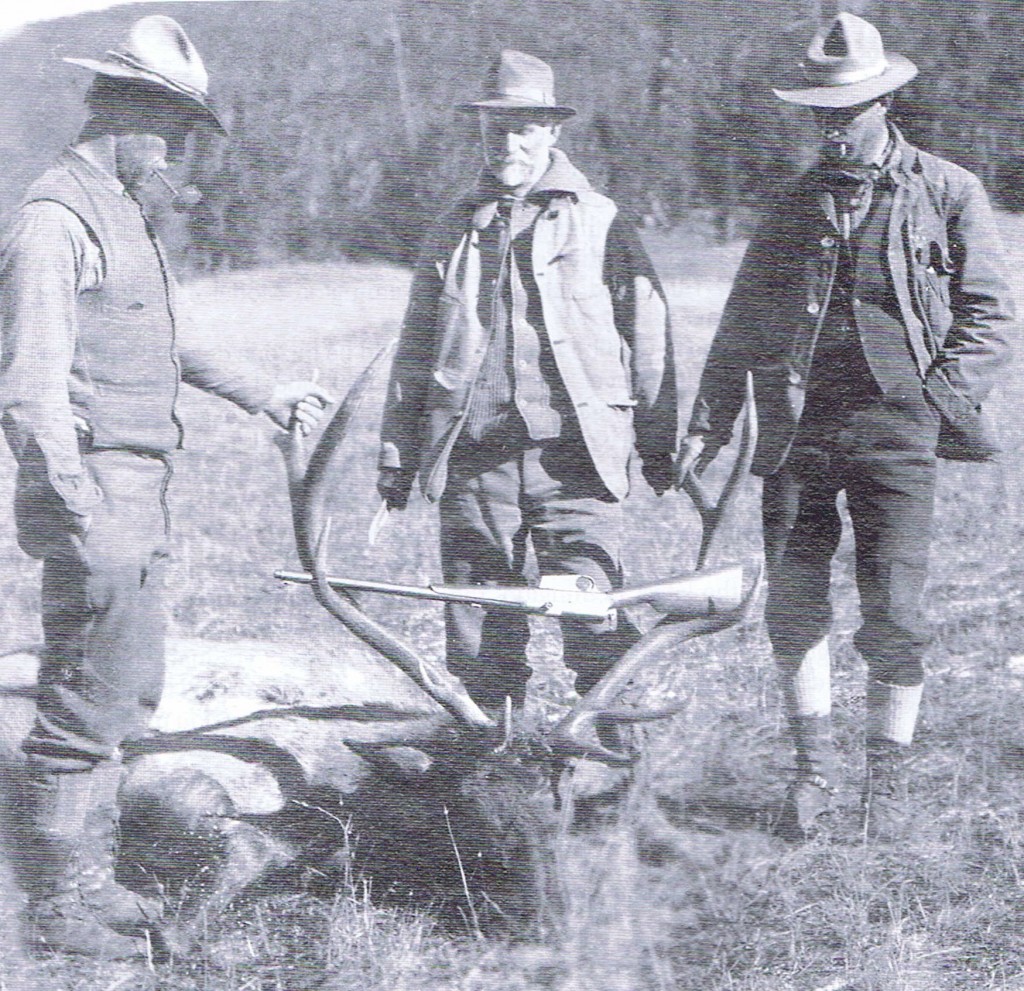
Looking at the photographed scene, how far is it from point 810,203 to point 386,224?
2.29m

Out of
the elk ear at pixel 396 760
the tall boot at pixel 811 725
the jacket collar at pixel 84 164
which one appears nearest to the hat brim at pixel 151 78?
the jacket collar at pixel 84 164

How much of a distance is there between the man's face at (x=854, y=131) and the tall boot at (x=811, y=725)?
1.39 m

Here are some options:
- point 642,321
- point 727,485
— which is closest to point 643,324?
point 642,321

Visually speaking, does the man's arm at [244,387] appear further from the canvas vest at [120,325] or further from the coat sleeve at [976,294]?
the coat sleeve at [976,294]

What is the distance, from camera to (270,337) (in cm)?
586

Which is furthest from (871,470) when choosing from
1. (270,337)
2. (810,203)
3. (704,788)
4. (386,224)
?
(270,337)

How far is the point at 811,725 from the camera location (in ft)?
13.0

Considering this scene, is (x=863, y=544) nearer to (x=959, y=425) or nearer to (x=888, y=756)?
(x=959, y=425)

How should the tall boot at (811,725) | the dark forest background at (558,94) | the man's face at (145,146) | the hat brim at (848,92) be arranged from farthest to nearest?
the dark forest background at (558,94) → the tall boot at (811,725) → the hat brim at (848,92) → the man's face at (145,146)

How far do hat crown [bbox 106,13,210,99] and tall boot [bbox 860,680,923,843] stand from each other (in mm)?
2463

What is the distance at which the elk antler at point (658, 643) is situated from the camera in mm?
3121

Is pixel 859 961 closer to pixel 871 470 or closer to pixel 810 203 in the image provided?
pixel 871 470

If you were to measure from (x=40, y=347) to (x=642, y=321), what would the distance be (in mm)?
1644

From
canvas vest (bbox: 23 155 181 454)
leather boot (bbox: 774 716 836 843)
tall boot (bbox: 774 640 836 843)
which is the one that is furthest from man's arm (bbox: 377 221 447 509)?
leather boot (bbox: 774 716 836 843)
